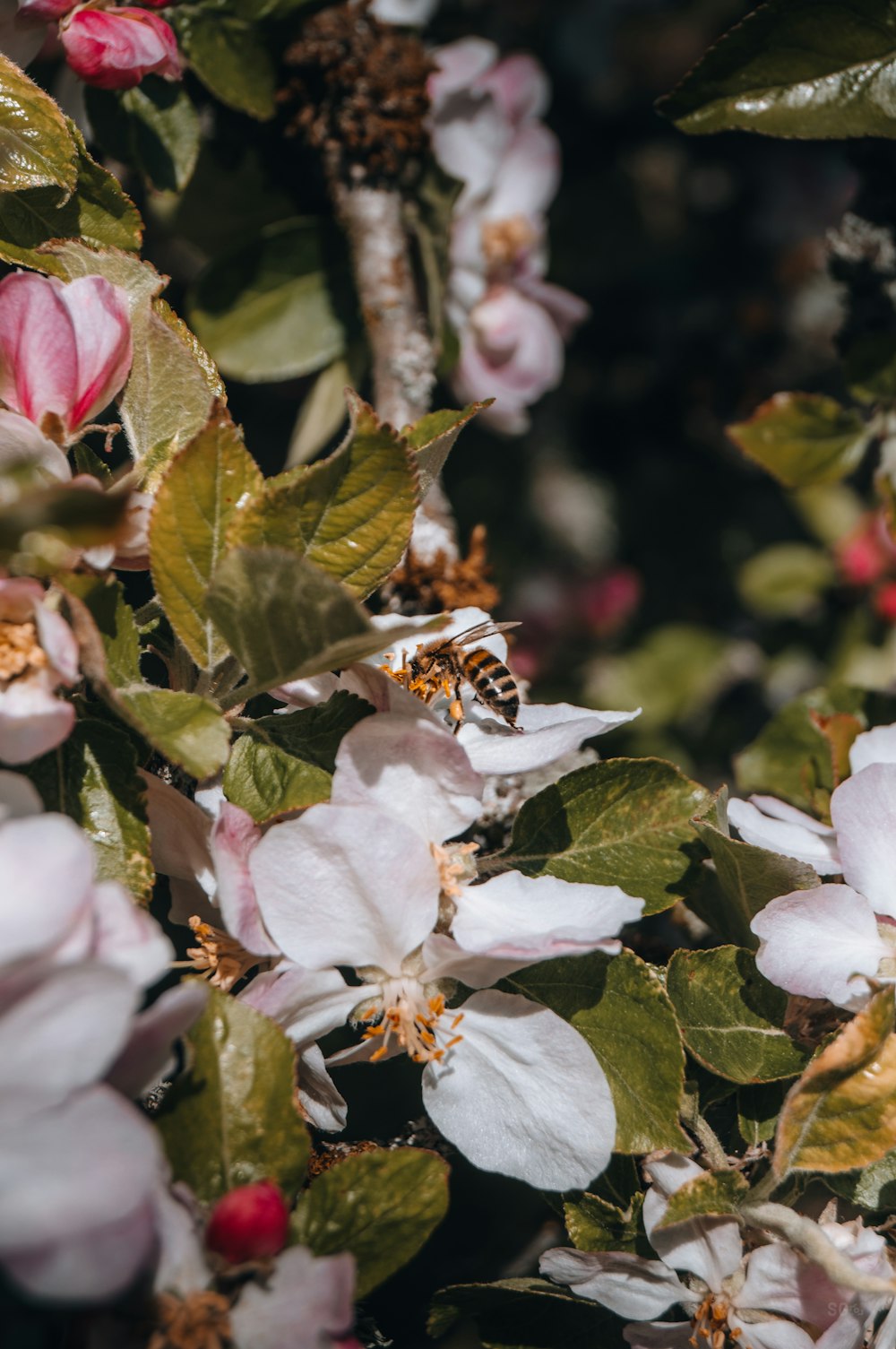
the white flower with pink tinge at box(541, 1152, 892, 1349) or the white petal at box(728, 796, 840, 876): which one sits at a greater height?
the white petal at box(728, 796, 840, 876)

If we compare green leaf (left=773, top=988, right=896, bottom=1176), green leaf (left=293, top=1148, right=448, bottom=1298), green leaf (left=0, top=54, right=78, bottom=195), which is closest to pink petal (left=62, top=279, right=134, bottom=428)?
green leaf (left=0, top=54, right=78, bottom=195)

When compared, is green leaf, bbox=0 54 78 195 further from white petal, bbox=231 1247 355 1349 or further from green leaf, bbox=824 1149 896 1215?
green leaf, bbox=824 1149 896 1215

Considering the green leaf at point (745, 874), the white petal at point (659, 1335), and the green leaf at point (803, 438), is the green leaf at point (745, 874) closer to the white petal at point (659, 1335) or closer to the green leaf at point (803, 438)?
the white petal at point (659, 1335)

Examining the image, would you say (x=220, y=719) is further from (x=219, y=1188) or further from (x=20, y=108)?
(x=20, y=108)

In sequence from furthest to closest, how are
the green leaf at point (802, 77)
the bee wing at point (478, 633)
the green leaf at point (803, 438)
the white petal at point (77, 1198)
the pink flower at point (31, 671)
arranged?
the green leaf at point (803, 438) < the green leaf at point (802, 77) < the bee wing at point (478, 633) < the pink flower at point (31, 671) < the white petal at point (77, 1198)

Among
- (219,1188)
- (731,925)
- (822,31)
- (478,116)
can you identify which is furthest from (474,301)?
(219,1188)

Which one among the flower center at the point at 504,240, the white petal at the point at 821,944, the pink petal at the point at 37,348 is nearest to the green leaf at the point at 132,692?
the pink petal at the point at 37,348
